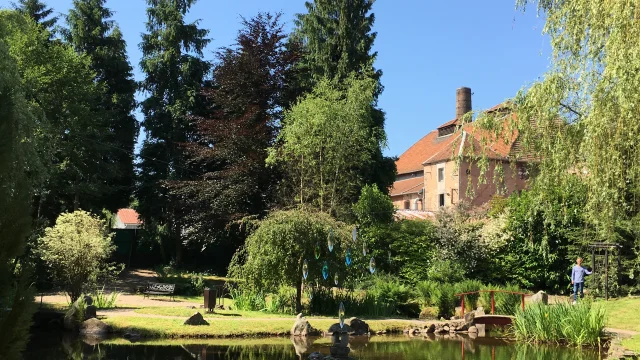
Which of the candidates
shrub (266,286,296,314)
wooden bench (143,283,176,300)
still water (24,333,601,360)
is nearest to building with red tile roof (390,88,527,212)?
still water (24,333,601,360)

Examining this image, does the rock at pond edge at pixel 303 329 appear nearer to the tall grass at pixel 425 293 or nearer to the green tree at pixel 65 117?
the tall grass at pixel 425 293

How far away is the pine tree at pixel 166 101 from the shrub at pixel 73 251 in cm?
1353

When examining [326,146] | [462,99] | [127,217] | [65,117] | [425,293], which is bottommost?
[425,293]

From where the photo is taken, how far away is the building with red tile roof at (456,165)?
12555 mm

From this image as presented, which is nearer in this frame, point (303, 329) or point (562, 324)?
point (562, 324)

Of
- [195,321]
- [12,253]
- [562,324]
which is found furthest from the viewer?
[195,321]

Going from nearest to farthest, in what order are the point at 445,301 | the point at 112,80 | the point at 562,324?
the point at 562,324, the point at 445,301, the point at 112,80

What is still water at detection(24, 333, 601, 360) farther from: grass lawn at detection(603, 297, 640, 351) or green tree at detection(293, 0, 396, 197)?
green tree at detection(293, 0, 396, 197)

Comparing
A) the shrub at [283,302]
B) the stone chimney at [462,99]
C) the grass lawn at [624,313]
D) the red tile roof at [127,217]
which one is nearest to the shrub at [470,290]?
the grass lawn at [624,313]

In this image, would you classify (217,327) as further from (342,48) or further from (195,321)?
(342,48)

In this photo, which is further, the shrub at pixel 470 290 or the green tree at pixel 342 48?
the green tree at pixel 342 48

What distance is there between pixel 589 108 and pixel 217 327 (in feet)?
33.8

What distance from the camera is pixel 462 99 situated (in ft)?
159

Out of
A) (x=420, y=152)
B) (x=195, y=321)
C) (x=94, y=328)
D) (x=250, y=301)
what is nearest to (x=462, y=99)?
(x=420, y=152)
